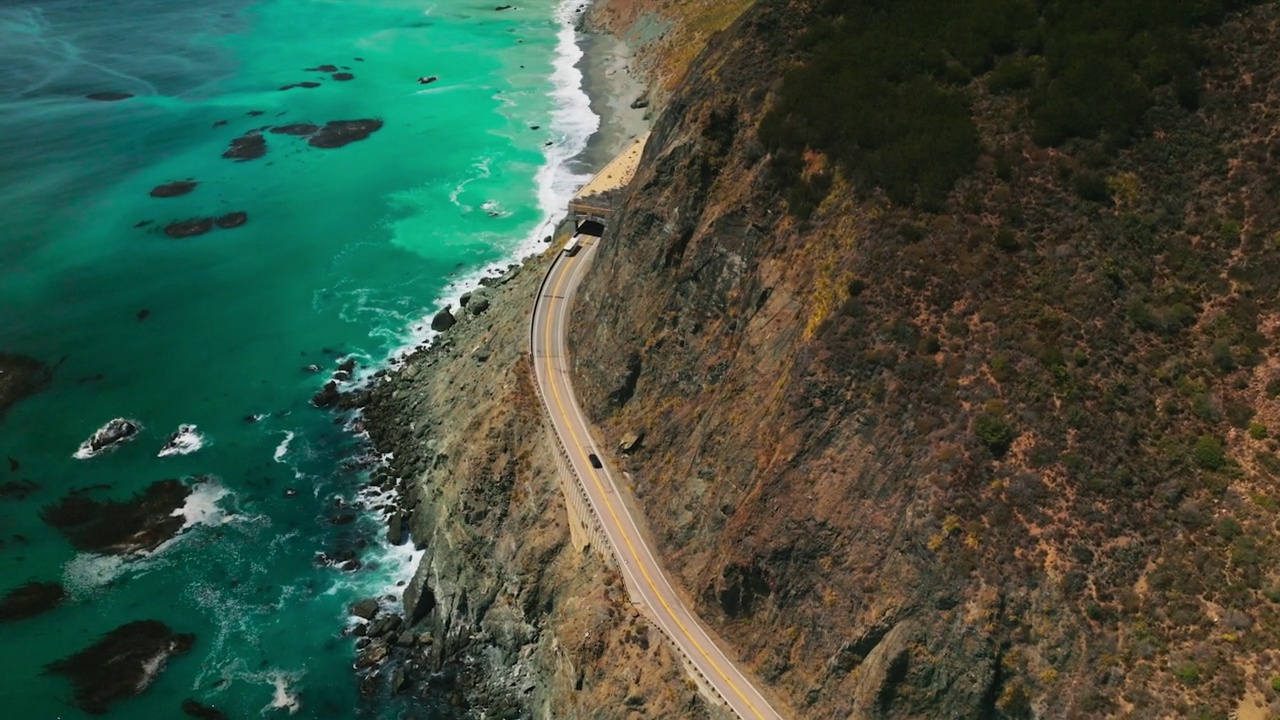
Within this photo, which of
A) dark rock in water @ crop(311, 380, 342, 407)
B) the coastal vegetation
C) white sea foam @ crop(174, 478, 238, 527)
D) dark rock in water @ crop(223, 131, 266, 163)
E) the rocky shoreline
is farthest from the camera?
dark rock in water @ crop(223, 131, 266, 163)

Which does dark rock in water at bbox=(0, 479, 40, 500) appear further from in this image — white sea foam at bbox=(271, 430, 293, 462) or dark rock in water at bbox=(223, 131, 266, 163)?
dark rock in water at bbox=(223, 131, 266, 163)

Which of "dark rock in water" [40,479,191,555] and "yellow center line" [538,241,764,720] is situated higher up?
"yellow center line" [538,241,764,720]

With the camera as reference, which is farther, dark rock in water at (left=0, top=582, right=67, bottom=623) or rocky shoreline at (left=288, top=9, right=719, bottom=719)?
dark rock in water at (left=0, top=582, right=67, bottom=623)

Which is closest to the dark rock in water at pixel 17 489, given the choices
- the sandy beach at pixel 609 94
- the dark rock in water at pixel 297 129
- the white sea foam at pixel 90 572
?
the white sea foam at pixel 90 572

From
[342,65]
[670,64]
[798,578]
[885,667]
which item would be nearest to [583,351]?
[798,578]

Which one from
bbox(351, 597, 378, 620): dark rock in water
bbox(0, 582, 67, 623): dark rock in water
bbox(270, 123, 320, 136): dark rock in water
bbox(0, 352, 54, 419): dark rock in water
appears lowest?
bbox(0, 582, 67, 623): dark rock in water

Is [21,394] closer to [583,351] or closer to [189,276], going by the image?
[189,276]

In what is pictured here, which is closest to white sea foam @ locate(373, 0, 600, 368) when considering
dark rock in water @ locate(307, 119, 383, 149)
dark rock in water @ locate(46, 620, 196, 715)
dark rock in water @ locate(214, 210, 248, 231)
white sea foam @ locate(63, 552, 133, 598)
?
dark rock in water @ locate(307, 119, 383, 149)
